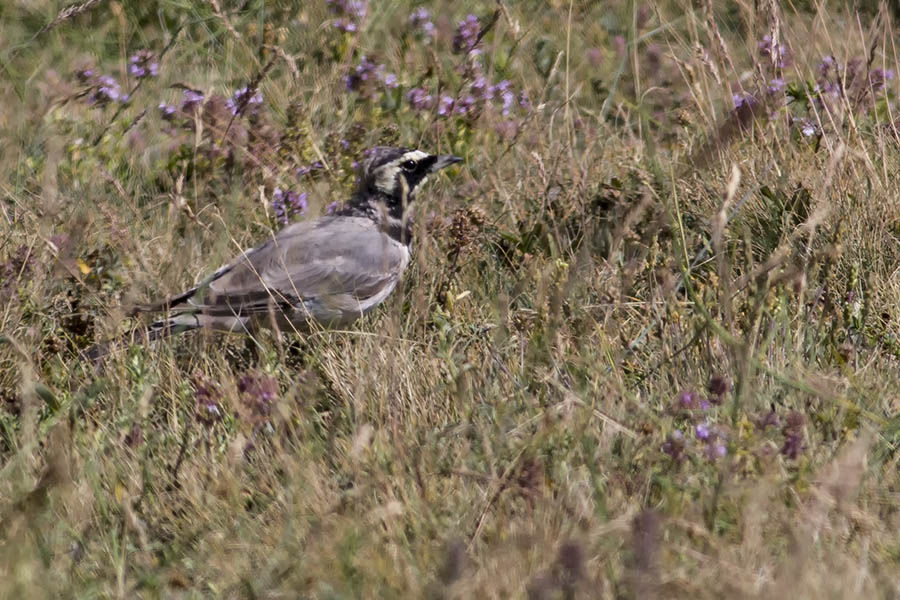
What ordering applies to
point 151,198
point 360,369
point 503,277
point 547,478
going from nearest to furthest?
point 547,478, point 360,369, point 503,277, point 151,198

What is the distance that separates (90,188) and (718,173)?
300 cm

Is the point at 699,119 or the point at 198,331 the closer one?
the point at 198,331

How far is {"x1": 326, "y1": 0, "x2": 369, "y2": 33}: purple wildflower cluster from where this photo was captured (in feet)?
23.8

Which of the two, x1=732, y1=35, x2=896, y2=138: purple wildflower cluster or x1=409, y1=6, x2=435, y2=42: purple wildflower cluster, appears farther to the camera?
x1=409, y1=6, x2=435, y2=42: purple wildflower cluster

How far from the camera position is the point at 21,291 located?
468cm

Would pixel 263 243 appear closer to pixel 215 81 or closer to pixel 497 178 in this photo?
pixel 497 178

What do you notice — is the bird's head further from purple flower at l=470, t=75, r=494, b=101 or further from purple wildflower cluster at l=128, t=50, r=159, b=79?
purple wildflower cluster at l=128, t=50, r=159, b=79

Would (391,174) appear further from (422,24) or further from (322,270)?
(422,24)

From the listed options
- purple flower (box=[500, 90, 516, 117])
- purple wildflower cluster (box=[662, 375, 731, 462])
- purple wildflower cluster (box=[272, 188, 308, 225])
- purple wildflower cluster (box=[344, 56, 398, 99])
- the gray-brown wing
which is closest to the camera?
purple wildflower cluster (box=[662, 375, 731, 462])

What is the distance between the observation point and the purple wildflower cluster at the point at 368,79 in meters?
6.71

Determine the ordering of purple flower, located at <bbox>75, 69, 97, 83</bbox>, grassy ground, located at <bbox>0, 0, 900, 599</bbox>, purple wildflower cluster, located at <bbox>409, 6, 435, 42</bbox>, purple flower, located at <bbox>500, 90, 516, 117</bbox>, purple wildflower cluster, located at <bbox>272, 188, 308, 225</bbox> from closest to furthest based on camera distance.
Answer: grassy ground, located at <bbox>0, 0, 900, 599</bbox>
purple wildflower cluster, located at <bbox>272, 188, 308, 225</bbox>
purple flower, located at <bbox>75, 69, 97, 83</bbox>
purple flower, located at <bbox>500, 90, 516, 117</bbox>
purple wildflower cluster, located at <bbox>409, 6, 435, 42</bbox>

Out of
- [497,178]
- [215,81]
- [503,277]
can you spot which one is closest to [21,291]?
[503,277]

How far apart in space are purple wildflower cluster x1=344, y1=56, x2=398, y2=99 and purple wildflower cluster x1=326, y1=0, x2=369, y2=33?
0.49m

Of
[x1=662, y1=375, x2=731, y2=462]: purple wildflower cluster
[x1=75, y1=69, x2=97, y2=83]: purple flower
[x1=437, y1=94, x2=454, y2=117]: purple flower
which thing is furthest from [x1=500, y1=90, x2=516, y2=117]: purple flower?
[x1=662, y1=375, x2=731, y2=462]: purple wildflower cluster
